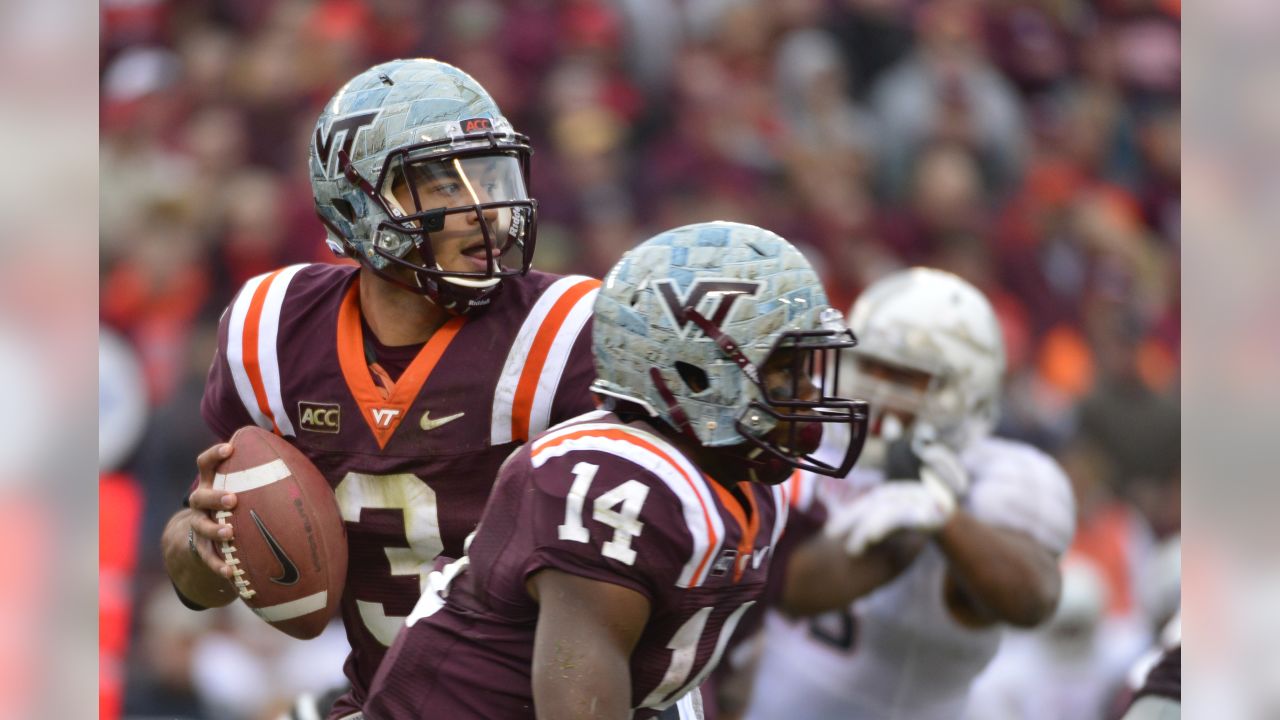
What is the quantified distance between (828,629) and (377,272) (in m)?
1.75

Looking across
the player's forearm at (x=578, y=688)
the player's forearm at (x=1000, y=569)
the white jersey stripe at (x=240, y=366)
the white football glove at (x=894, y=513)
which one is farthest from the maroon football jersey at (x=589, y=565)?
the player's forearm at (x=1000, y=569)

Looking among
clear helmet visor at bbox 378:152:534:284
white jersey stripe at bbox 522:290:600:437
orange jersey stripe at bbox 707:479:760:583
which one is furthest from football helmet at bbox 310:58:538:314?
orange jersey stripe at bbox 707:479:760:583

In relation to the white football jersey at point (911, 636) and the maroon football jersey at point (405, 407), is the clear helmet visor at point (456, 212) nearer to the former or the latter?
the maroon football jersey at point (405, 407)

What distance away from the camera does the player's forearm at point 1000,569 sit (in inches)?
142

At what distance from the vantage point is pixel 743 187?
6.89m

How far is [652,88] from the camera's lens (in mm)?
7066

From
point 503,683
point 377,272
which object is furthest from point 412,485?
point 503,683

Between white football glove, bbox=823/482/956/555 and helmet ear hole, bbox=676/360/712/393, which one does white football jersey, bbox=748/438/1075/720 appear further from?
helmet ear hole, bbox=676/360/712/393

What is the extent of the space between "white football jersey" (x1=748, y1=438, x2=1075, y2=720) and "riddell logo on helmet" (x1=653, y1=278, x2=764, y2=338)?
1664 mm

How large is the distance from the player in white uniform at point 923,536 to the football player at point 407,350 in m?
1.22

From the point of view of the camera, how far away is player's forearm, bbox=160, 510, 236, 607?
276 centimetres

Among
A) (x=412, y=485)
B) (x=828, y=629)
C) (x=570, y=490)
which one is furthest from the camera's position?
(x=828, y=629)

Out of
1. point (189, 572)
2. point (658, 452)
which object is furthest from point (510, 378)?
point (189, 572)

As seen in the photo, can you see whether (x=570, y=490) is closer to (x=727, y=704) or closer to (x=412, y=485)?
(x=412, y=485)
